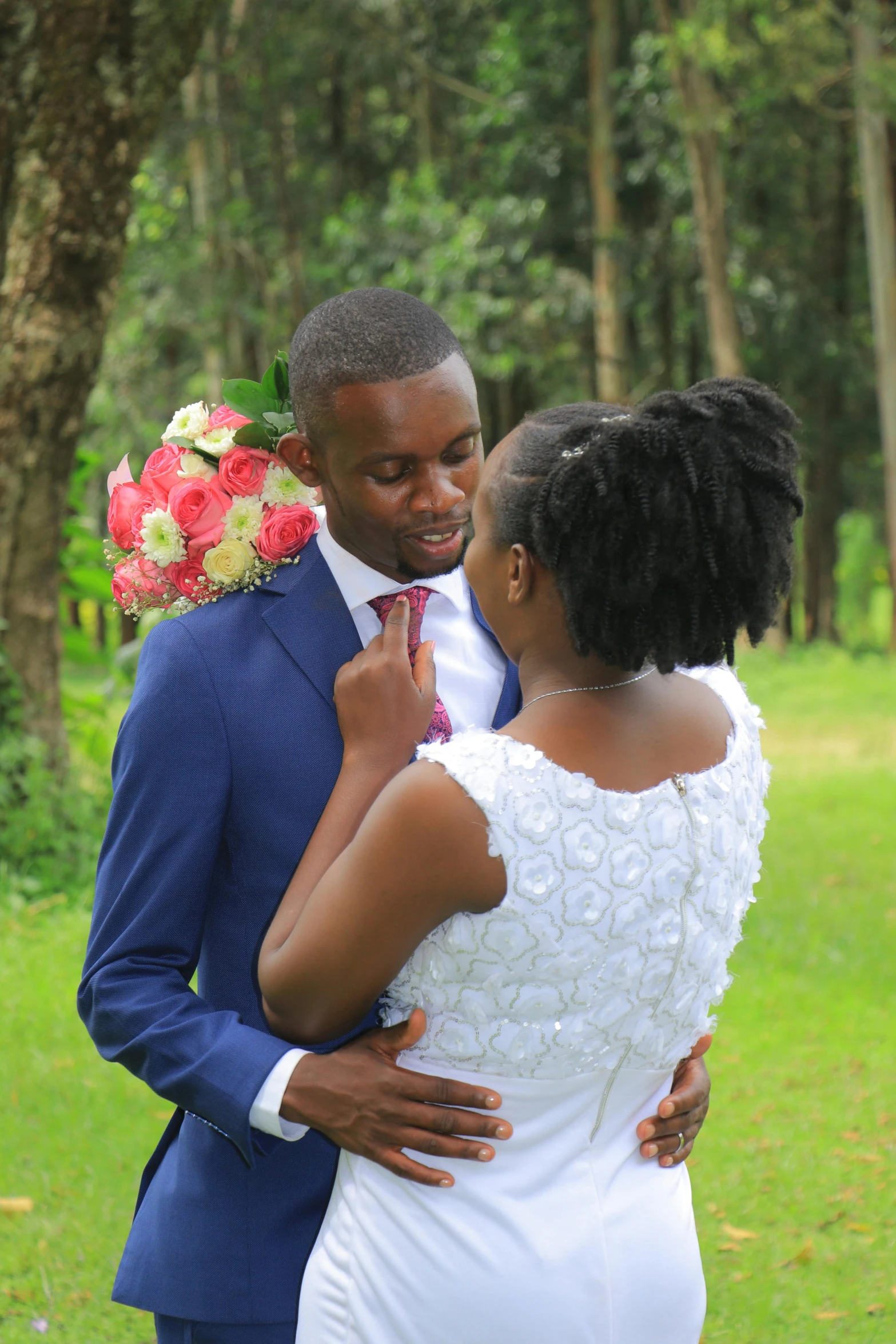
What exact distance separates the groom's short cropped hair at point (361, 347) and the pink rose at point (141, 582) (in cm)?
38

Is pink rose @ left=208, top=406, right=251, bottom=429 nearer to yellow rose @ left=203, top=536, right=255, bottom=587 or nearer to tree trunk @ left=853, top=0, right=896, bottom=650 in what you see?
yellow rose @ left=203, top=536, right=255, bottom=587

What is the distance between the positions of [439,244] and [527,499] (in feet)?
68.2

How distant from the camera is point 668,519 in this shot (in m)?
1.83

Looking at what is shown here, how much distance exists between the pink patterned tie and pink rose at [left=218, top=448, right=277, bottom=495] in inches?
12.0

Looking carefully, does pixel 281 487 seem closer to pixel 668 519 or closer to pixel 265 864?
pixel 265 864

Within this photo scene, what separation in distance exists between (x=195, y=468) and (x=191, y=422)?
0.09m

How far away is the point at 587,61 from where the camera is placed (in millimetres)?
21922

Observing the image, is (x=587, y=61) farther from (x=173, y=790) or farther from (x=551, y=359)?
(x=173, y=790)

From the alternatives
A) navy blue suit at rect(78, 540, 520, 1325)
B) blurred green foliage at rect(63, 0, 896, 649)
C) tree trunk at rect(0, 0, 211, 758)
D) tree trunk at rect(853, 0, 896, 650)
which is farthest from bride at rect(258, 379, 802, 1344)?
tree trunk at rect(853, 0, 896, 650)

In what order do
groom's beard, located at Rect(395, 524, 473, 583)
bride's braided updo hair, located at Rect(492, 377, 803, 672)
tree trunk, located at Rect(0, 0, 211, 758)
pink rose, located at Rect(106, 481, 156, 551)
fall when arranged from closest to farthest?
bride's braided updo hair, located at Rect(492, 377, 803, 672) < groom's beard, located at Rect(395, 524, 473, 583) < pink rose, located at Rect(106, 481, 156, 551) < tree trunk, located at Rect(0, 0, 211, 758)

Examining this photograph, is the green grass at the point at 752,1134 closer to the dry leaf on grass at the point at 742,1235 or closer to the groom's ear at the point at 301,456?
the dry leaf on grass at the point at 742,1235

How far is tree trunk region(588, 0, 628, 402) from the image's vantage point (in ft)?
66.8

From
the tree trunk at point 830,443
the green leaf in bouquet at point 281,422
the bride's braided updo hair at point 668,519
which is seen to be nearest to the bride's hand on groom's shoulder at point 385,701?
the bride's braided updo hair at point 668,519

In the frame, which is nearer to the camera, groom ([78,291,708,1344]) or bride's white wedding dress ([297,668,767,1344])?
bride's white wedding dress ([297,668,767,1344])
